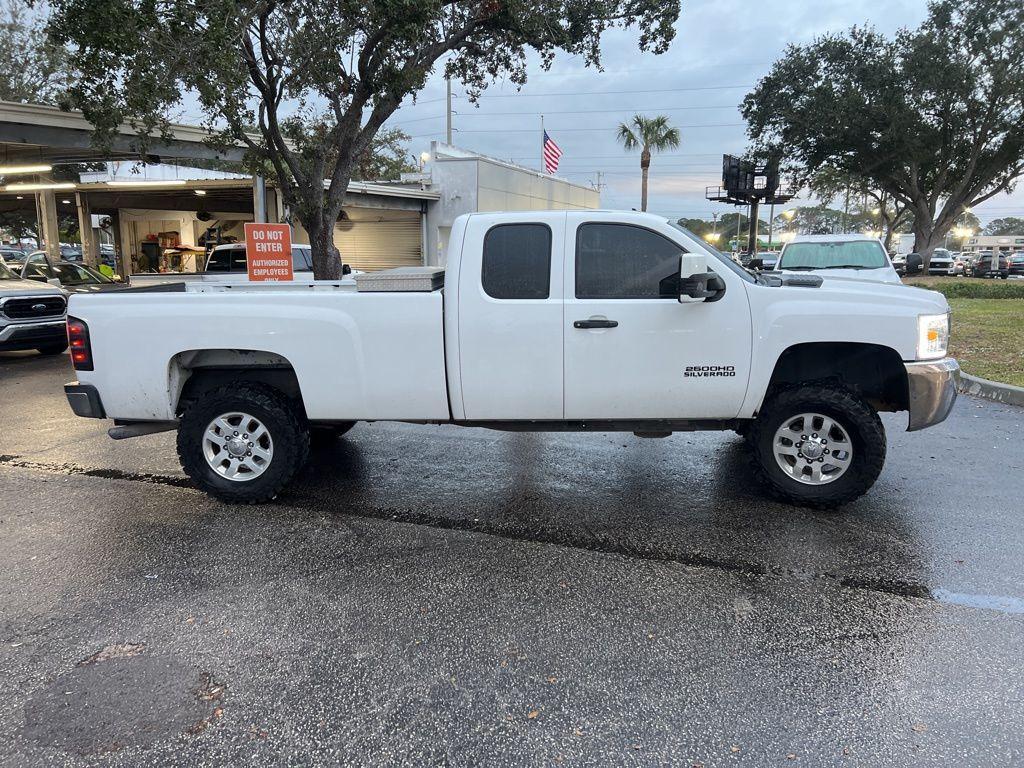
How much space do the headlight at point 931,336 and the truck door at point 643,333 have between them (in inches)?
44.3

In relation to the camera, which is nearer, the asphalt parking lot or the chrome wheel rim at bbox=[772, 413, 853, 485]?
the asphalt parking lot

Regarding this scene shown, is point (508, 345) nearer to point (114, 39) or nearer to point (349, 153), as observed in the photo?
point (114, 39)

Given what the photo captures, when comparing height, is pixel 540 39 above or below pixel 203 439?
above

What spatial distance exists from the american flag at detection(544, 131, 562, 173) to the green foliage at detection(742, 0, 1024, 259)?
331 inches

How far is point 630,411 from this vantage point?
4.69 metres

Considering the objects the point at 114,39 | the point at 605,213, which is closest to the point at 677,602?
the point at 605,213

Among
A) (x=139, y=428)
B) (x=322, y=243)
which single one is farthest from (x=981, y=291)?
(x=139, y=428)

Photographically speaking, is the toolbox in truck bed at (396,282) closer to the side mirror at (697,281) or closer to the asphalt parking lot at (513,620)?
the asphalt parking lot at (513,620)

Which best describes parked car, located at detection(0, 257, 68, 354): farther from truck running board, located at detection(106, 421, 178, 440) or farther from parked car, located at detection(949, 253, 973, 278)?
parked car, located at detection(949, 253, 973, 278)

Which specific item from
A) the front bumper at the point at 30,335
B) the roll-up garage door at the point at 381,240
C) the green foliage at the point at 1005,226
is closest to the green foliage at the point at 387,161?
the roll-up garage door at the point at 381,240

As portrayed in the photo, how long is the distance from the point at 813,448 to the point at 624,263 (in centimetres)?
181

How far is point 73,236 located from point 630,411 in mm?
60996

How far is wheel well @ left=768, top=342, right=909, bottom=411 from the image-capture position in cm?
472

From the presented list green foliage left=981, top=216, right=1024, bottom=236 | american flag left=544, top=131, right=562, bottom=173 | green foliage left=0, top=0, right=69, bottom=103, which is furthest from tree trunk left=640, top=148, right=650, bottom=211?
green foliage left=981, top=216, right=1024, bottom=236
